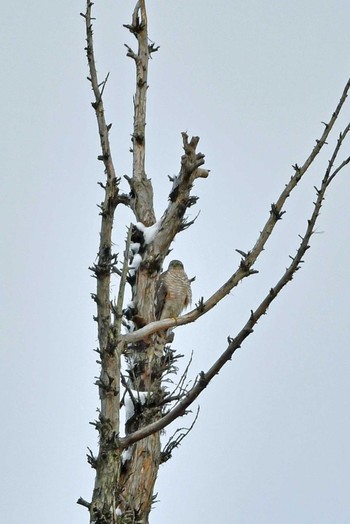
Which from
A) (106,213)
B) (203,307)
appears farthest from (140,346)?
(106,213)

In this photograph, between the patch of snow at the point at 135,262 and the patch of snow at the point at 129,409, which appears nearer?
the patch of snow at the point at 129,409

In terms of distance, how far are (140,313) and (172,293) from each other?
1896 millimetres

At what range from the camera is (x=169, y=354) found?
29.7 ft

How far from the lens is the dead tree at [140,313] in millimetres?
5543

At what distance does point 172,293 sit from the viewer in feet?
35.7

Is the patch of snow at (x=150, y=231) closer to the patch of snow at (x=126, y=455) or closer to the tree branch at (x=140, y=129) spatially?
the tree branch at (x=140, y=129)

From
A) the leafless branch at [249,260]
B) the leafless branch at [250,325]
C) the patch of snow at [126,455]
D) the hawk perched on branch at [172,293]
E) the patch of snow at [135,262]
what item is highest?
the hawk perched on branch at [172,293]

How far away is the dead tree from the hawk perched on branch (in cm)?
91

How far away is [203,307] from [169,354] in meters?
1.79

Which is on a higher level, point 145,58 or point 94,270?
point 145,58

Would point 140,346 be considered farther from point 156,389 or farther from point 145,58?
point 145,58

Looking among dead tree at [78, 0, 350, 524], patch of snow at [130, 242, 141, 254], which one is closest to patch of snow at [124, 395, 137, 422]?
dead tree at [78, 0, 350, 524]

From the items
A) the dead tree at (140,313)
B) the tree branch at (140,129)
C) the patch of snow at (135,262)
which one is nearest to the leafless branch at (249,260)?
the dead tree at (140,313)

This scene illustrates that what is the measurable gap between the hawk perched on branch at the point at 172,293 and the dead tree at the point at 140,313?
0.91m
